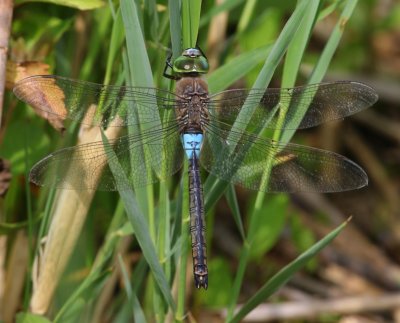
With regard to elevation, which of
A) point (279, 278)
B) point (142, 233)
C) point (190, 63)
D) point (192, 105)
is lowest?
point (279, 278)

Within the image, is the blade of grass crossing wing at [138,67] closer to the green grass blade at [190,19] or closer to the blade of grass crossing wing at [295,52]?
the green grass blade at [190,19]

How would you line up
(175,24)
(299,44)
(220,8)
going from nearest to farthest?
(175,24), (299,44), (220,8)

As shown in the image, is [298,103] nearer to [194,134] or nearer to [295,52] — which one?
[295,52]

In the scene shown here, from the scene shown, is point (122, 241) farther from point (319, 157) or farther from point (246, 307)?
point (319, 157)

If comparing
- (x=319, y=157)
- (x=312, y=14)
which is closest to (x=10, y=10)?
(x=312, y=14)

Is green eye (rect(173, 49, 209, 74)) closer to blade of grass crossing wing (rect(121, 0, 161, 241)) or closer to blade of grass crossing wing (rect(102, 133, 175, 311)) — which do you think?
blade of grass crossing wing (rect(121, 0, 161, 241))

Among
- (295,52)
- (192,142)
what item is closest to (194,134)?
(192,142)

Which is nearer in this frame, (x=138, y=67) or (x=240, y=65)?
(x=138, y=67)

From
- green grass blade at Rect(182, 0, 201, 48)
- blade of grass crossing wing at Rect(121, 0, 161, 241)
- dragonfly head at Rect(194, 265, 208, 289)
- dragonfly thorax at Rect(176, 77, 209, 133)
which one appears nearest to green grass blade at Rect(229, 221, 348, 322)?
dragonfly head at Rect(194, 265, 208, 289)
